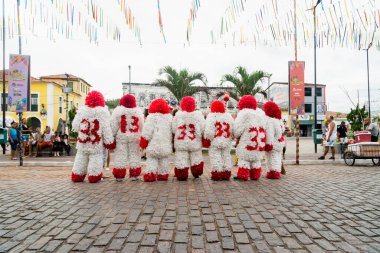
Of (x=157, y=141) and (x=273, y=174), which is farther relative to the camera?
(x=273, y=174)

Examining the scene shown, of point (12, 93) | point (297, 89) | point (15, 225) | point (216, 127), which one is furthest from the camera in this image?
point (297, 89)

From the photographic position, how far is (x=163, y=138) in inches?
259

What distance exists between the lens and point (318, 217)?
3.90 m

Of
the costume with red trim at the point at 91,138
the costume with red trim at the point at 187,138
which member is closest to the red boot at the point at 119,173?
the costume with red trim at the point at 91,138

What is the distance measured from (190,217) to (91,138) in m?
3.54

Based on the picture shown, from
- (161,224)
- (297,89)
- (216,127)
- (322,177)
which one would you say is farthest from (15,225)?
(297,89)

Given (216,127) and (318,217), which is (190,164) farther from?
(318,217)

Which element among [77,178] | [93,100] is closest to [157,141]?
[93,100]

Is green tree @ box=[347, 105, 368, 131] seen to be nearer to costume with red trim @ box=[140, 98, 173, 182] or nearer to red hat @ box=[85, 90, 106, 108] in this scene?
costume with red trim @ box=[140, 98, 173, 182]

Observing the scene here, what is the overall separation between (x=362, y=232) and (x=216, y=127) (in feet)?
12.5

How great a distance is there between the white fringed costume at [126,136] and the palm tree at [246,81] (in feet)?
29.4

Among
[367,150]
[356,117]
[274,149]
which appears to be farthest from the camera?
[356,117]

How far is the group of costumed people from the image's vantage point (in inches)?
256

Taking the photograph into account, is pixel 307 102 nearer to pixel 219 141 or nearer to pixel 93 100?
pixel 219 141
